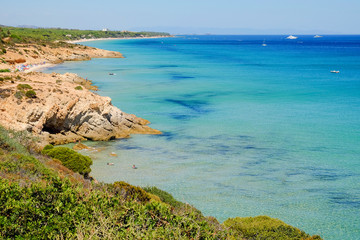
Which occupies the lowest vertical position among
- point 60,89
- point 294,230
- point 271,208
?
point 271,208

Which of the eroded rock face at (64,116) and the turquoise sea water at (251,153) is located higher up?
the eroded rock face at (64,116)

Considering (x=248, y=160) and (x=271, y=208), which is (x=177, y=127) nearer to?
(x=248, y=160)

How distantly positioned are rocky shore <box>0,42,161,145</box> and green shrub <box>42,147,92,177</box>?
5.14m

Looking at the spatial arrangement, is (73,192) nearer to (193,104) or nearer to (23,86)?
(23,86)

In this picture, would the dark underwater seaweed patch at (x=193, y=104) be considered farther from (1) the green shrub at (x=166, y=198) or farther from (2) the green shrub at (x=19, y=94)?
(1) the green shrub at (x=166, y=198)

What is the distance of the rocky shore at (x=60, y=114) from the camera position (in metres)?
25.3

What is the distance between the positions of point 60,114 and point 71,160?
8.77m

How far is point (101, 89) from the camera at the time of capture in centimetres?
4862

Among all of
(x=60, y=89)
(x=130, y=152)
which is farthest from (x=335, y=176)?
(x=60, y=89)

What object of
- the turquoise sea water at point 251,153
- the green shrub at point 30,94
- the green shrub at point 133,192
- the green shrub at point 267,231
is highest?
the green shrub at point 30,94

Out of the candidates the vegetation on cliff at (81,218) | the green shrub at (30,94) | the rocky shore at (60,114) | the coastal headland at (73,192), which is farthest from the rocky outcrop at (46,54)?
the vegetation on cliff at (81,218)

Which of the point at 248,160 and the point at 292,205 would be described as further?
the point at 248,160

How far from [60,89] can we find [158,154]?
10.3 metres

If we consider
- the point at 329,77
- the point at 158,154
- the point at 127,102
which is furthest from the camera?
the point at 329,77
